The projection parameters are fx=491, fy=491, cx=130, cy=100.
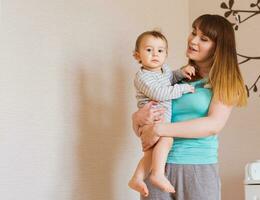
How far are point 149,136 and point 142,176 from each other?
0.14m

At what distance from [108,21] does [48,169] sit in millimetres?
726

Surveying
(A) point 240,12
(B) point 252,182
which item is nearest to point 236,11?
(A) point 240,12

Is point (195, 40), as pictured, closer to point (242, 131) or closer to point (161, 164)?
point (161, 164)

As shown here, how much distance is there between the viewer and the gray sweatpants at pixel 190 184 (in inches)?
61.6

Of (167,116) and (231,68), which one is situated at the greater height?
(231,68)

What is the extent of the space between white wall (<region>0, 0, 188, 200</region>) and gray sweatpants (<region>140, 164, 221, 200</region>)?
0.48 metres

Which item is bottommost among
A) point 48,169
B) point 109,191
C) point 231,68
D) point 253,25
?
point 109,191

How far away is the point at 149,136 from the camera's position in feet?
5.33

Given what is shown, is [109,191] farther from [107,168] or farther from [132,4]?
[132,4]

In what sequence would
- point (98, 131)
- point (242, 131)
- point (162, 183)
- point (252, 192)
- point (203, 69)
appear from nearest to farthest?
point (162, 183), point (203, 69), point (252, 192), point (98, 131), point (242, 131)

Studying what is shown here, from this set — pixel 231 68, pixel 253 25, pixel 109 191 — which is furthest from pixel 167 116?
pixel 253 25

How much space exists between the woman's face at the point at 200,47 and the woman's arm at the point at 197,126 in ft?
0.62

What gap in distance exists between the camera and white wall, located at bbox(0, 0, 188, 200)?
1.79 m

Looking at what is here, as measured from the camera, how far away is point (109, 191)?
2154 mm
